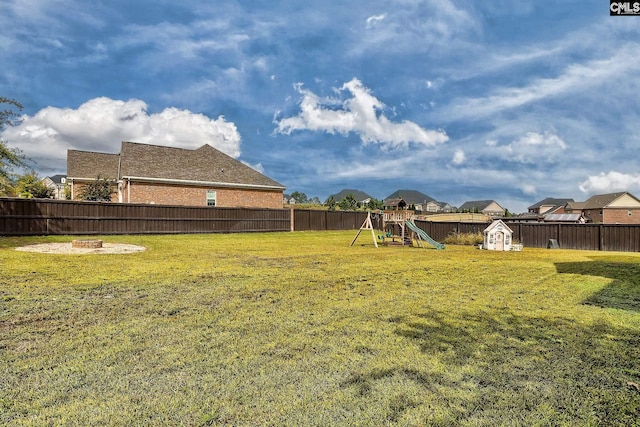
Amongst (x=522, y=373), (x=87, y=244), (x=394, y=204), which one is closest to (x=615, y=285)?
(x=522, y=373)

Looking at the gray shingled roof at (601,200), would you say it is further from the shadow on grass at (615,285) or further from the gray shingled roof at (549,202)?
the shadow on grass at (615,285)

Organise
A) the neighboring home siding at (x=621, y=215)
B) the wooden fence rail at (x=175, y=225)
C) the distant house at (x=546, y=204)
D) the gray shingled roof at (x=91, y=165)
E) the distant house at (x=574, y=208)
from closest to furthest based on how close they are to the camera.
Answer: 1. the wooden fence rail at (x=175, y=225)
2. the gray shingled roof at (x=91, y=165)
3. the neighboring home siding at (x=621, y=215)
4. the distant house at (x=574, y=208)
5. the distant house at (x=546, y=204)

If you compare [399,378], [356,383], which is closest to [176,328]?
[356,383]

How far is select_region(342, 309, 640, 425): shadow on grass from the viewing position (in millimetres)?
2318

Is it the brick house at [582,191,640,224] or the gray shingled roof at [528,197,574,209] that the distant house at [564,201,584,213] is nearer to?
the brick house at [582,191,640,224]

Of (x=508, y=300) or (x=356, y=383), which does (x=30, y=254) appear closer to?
(x=356, y=383)

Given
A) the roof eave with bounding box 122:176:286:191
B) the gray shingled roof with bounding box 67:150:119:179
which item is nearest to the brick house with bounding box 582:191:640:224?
the roof eave with bounding box 122:176:286:191

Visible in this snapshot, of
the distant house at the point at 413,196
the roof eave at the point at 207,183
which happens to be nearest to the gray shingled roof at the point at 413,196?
the distant house at the point at 413,196

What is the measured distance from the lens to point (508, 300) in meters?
5.57

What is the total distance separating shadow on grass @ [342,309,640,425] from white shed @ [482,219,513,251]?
1288cm

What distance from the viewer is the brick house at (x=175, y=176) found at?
24.8 m

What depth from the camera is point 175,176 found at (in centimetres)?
2577

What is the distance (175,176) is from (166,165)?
57.8 inches

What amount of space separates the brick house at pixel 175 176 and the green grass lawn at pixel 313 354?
19773 millimetres
